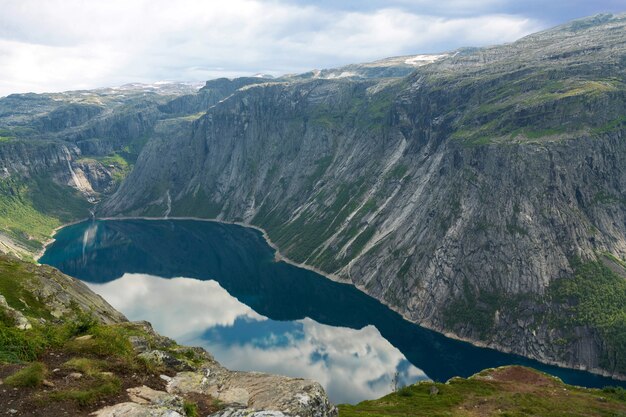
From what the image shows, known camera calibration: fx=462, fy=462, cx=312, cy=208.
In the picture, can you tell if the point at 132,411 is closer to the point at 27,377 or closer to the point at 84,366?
the point at 84,366

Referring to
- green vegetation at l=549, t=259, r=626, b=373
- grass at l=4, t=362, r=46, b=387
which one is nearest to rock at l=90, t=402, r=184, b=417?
grass at l=4, t=362, r=46, b=387

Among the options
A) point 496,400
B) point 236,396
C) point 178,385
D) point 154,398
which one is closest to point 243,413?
point 236,396

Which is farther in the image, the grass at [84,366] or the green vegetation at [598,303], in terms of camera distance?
the green vegetation at [598,303]

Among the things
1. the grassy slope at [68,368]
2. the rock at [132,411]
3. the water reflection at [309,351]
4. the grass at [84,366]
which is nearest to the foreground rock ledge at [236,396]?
the rock at [132,411]

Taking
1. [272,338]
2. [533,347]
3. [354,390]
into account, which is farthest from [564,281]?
[272,338]

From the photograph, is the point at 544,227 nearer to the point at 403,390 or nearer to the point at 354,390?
the point at 354,390

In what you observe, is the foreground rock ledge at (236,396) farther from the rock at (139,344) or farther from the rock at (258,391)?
the rock at (139,344)
